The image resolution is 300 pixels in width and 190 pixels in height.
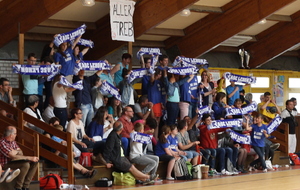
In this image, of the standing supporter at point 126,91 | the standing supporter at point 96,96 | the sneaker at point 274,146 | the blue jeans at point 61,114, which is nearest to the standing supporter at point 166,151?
the standing supporter at point 126,91

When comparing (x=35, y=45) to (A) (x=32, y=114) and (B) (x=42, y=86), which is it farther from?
(A) (x=32, y=114)

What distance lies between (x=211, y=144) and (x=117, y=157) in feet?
9.70

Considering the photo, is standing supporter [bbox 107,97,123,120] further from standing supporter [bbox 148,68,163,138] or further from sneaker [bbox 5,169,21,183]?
sneaker [bbox 5,169,21,183]

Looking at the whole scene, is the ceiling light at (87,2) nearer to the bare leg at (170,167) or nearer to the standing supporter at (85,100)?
the standing supporter at (85,100)

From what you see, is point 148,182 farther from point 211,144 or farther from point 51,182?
point 211,144

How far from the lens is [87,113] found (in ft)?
41.6

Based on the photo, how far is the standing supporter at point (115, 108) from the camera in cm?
1313

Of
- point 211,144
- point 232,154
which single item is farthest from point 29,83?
point 232,154

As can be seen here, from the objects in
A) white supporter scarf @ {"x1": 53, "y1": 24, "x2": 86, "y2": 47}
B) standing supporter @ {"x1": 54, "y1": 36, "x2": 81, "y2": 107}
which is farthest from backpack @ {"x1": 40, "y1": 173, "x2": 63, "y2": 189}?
white supporter scarf @ {"x1": 53, "y1": 24, "x2": 86, "y2": 47}

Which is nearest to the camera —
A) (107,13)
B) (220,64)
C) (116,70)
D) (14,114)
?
(14,114)

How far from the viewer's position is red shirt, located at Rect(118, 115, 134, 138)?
1259 centimetres

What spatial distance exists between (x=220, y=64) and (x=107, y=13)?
553 cm

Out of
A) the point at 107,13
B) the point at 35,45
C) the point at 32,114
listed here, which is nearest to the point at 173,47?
the point at 107,13

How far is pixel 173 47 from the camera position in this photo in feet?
59.0
